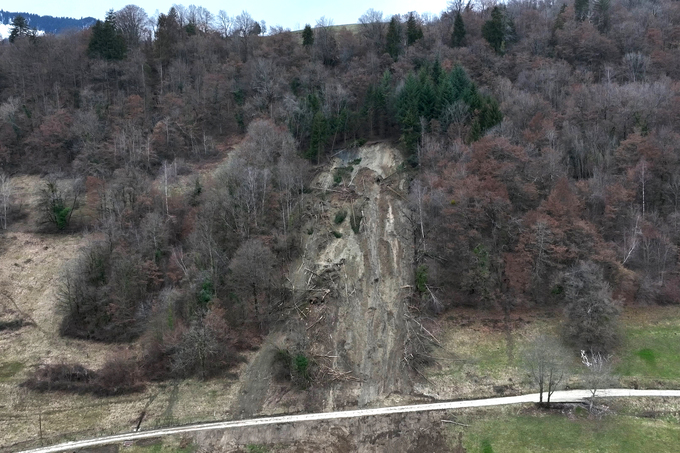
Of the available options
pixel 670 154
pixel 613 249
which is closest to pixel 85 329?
pixel 613 249

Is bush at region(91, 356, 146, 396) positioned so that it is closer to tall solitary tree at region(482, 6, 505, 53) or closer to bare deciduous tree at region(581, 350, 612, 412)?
bare deciduous tree at region(581, 350, 612, 412)

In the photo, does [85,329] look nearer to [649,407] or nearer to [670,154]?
[649,407]

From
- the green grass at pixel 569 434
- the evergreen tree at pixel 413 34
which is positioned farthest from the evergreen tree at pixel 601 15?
the green grass at pixel 569 434

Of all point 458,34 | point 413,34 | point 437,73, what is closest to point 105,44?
point 413,34

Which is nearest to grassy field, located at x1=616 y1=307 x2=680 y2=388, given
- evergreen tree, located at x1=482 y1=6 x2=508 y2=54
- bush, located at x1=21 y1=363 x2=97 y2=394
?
bush, located at x1=21 y1=363 x2=97 y2=394

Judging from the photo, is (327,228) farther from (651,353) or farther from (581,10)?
(581,10)

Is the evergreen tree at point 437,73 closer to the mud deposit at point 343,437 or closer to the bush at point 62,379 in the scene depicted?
the mud deposit at point 343,437

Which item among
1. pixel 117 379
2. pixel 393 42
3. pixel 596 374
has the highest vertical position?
pixel 393 42
